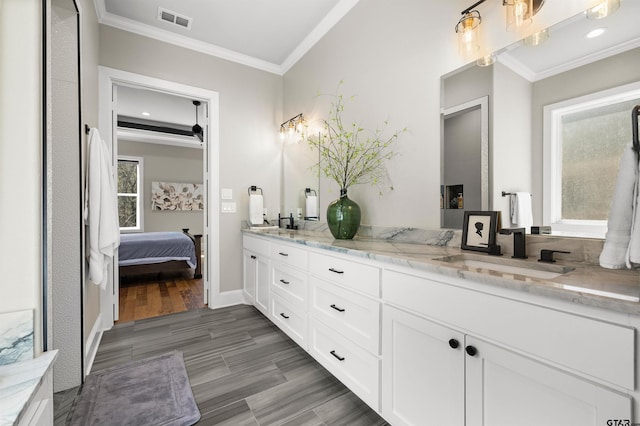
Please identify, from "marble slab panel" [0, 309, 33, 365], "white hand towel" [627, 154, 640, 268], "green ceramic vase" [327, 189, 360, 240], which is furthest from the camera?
"green ceramic vase" [327, 189, 360, 240]

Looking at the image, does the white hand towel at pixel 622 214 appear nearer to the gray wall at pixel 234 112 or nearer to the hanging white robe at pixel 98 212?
the hanging white robe at pixel 98 212

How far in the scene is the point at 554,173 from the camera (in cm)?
128

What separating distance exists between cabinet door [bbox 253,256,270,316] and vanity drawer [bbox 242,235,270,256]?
71 mm

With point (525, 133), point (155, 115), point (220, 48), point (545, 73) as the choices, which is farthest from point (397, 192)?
point (155, 115)

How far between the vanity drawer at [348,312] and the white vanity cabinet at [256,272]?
0.83 m

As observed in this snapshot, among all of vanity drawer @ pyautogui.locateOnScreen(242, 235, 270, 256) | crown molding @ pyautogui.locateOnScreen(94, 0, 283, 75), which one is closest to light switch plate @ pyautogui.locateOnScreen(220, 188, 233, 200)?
vanity drawer @ pyautogui.locateOnScreen(242, 235, 270, 256)

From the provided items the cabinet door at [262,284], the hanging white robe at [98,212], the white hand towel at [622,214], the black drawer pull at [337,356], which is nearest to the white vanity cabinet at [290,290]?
the cabinet door at [262,284]

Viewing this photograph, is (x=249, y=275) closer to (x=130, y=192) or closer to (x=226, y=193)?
(x=226, y=193)

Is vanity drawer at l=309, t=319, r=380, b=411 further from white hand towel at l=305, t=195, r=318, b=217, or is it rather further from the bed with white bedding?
the bed with white bedding

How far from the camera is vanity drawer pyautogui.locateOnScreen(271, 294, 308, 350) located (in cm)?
202

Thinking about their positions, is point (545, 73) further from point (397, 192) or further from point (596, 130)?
point (397, 192)

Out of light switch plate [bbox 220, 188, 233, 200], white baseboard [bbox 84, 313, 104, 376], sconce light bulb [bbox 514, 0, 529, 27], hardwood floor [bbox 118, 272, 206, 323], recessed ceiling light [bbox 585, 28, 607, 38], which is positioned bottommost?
hardwood floor [bbox 118, 272, 206, 323]

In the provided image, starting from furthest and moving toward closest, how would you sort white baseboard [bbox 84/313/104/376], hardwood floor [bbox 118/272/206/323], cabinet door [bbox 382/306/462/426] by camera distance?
hardwood floor [bbox 118/272/206/323]
white baseboard [bbox 84/313/104/376]
cabinet door [bbox 382/306/462/426]

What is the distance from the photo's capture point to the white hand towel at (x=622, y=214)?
928 millimetres
